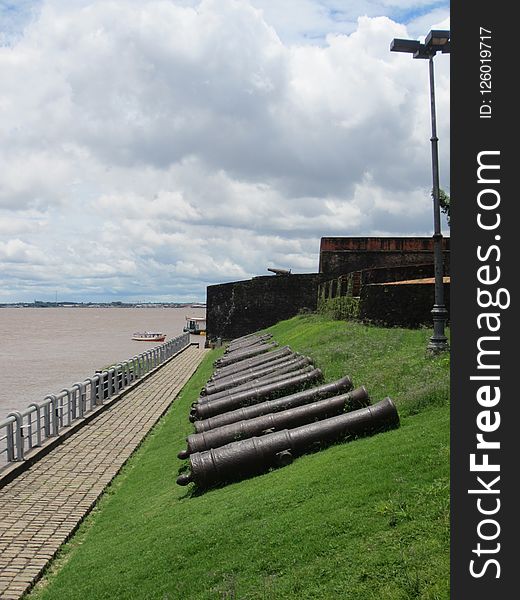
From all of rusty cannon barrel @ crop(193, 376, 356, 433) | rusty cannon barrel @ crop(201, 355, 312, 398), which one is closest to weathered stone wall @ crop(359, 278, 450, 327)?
rusty cannon barrel @ crop(201, 355, 312, 398)

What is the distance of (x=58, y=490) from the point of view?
10.0m

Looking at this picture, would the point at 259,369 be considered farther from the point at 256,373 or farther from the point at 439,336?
the point at 439,336

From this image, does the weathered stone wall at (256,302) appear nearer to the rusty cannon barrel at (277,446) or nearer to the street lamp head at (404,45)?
the street lamp head at (404,45)

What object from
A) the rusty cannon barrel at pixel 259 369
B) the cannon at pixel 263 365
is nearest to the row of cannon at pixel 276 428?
the rusty cannon barrel at pixel 259 369

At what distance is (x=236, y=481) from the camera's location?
27.3ft

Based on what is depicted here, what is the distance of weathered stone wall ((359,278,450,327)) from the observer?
1664 cm

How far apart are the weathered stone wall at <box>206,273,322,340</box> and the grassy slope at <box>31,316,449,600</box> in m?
31.9

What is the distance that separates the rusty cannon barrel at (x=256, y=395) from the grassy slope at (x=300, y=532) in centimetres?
308

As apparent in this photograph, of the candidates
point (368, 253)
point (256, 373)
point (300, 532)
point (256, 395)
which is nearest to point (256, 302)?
point (368, 253)

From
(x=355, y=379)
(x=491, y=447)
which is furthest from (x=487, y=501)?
(x=355, y=379)

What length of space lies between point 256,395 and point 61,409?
4202 millimetres

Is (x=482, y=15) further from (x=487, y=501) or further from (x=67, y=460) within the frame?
(x=67, y=460)

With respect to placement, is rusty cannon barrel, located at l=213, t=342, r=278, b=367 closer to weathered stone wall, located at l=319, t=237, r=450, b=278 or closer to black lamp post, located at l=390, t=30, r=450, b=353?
black lamp post, located at l=390, t=30, r=450, b=353

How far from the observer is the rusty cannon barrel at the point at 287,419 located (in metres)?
9.34
